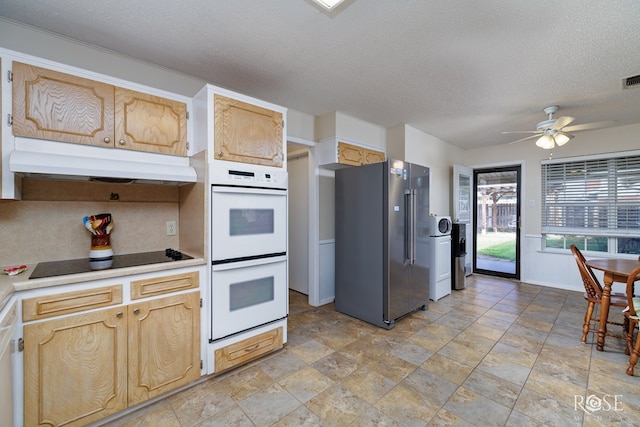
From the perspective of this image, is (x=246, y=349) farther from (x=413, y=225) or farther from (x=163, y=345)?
(x=413, y=225)

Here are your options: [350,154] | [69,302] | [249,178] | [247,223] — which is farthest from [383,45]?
[69,302]

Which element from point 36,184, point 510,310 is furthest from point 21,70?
point 510,310

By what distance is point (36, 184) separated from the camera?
183 centimetres

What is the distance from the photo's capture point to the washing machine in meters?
3.86

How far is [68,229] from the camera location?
1939 millimetres

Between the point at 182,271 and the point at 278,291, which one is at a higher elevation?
the point at 182,271

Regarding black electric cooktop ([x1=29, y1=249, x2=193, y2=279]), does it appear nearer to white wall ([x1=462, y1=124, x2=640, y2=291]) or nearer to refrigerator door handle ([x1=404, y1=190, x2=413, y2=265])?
refrigerator door handle ([x1=404, y1=190, x2=413, y2=265])

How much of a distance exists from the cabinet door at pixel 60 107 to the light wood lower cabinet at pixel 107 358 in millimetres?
1120

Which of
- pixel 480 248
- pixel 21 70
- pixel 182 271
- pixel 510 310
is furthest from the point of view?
pixel 480 248

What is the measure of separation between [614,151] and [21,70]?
6.69 meters

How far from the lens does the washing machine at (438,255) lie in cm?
386

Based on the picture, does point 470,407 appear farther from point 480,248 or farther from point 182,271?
point 480,248

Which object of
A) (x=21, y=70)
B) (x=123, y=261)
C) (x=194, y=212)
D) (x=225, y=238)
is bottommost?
(x=123, y=261)

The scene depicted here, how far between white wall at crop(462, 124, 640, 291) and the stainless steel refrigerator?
2.69 m
